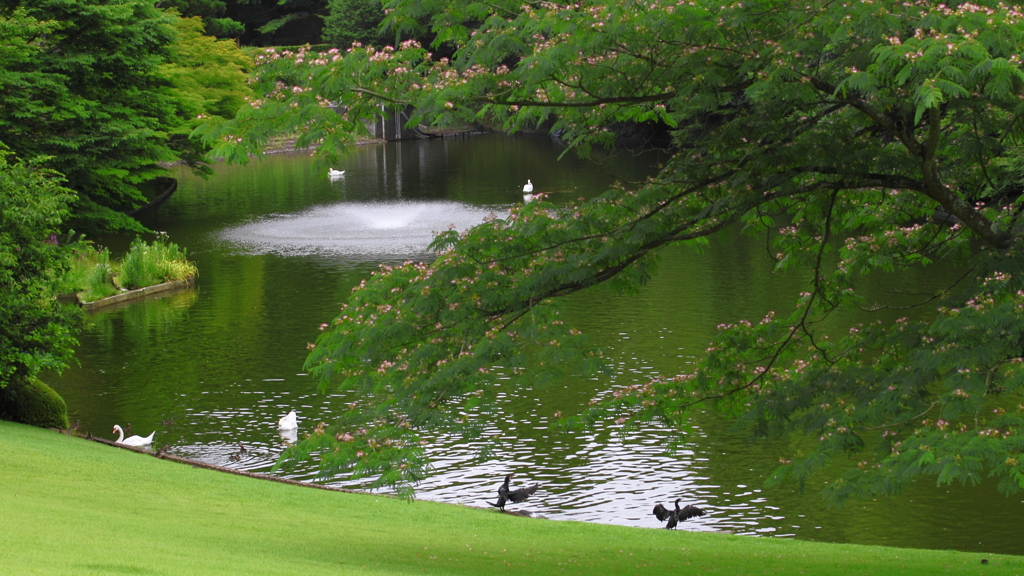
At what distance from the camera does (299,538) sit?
11.5 m

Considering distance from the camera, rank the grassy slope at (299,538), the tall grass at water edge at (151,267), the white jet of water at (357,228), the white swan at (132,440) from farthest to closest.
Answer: the white jet of water at (357,228), the tall grass at water edge at (151,267), the white swan at (132,440), the grassy slope at (299,538)

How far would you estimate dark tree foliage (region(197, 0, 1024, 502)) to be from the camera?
25.2ft

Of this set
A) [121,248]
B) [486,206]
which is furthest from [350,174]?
[121,248]

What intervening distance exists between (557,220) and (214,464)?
8750mm

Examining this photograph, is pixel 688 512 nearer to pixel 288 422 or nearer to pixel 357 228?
pixel 288 422

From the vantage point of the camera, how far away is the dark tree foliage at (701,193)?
7.68 meters

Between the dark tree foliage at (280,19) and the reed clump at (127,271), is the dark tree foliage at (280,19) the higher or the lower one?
the higher one

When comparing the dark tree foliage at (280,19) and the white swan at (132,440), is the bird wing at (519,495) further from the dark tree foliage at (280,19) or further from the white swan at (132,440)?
the dark tree foliage at (280,19)

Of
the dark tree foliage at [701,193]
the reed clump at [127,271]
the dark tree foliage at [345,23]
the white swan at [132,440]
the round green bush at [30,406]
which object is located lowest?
the white swan at [132,440]

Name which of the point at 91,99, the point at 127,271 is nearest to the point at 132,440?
the point at 127,271

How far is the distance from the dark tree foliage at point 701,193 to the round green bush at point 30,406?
10.3 metres

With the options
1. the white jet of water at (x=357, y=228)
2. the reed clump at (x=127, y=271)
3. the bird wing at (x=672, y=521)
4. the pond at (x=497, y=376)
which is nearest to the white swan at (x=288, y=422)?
the pond at (x=497, y=376)

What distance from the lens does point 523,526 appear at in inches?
530

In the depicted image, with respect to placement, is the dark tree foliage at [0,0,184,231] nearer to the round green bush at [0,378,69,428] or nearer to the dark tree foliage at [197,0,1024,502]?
the round green bush at [0,378,69,428]
